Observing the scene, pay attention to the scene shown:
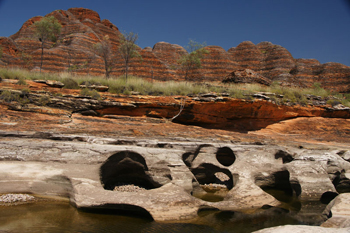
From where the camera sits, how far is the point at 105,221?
3834mm

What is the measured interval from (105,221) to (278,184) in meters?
5.22

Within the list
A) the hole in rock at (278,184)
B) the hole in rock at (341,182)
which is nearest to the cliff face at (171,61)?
the hole in rock at (341,182)

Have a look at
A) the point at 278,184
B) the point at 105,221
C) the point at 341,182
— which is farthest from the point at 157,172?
the point at 341,182

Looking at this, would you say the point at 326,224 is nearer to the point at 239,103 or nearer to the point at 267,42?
the point at 239,103

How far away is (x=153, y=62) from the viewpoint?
101 feet

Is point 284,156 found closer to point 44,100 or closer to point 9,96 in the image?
point 44,100

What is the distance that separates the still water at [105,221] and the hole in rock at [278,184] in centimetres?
159

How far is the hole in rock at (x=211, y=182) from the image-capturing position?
19.4ft

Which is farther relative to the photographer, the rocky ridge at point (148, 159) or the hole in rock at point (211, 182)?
the hole in rock at point (211, 182)

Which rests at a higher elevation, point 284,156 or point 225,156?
point 284,156

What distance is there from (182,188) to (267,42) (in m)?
41.6

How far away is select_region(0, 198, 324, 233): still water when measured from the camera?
11.5 ft

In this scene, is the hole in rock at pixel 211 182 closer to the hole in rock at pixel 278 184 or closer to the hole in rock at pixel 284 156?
the hole in rock at pixel 278 184

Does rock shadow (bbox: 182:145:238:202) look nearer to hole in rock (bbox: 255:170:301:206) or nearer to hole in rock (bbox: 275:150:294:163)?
hole in rock (bbox: 255:170:301:206)
